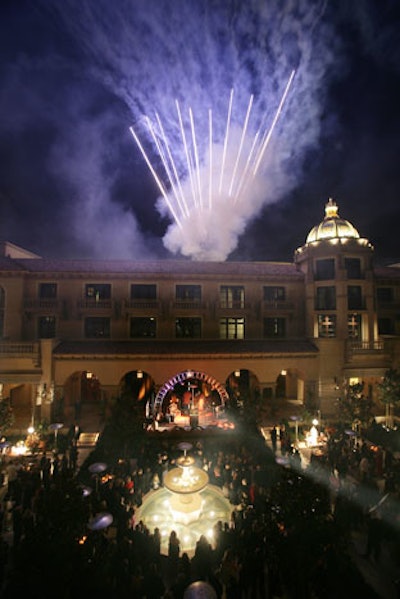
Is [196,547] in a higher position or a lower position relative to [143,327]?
lower

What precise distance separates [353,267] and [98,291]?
25.5m

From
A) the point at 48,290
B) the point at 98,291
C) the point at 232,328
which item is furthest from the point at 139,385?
the point at 48,290

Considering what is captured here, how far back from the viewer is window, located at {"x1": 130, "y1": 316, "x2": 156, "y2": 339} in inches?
1169

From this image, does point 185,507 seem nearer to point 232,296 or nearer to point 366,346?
point 232,296

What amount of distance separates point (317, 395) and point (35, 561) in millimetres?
Answer: 23256

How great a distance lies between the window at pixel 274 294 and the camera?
31281mm

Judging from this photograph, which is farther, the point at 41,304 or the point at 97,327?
the point at 97,327

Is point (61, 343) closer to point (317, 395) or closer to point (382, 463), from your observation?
point (317, 395)

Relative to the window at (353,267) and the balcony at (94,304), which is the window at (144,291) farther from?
the window at (353,267)

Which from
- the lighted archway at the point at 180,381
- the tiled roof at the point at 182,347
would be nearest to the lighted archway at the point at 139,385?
the tiled roof at the point at 182,347

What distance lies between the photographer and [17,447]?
63.2ft

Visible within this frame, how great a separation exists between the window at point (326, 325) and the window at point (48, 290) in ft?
86.2

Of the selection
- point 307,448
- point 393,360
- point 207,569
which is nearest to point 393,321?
point 393,360

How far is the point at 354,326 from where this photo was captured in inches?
1180
